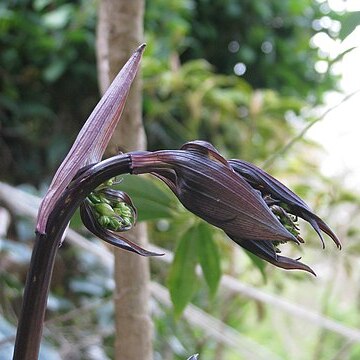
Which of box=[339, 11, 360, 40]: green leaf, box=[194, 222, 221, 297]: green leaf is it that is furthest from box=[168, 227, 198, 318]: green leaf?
box=[339, 11, 360, 40]: green leaf

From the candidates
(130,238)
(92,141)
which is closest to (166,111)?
(130,238)

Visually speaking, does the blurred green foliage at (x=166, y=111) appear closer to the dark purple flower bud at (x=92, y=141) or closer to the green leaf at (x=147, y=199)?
the green leaf at (x=147, y=199)

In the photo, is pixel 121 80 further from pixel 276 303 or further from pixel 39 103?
pixel 39 103

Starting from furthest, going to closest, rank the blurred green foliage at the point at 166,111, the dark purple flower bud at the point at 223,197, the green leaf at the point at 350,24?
the blurred green foliage at the point at 166,111, the green leaf at the point at 350,24, the dark purple flower bud at the point at 223,197

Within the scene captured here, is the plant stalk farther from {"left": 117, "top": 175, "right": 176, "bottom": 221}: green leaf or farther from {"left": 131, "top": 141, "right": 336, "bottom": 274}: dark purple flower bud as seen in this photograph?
{"left": 117, "top": 175, "right": 176, "bottom": 221}: green leaf

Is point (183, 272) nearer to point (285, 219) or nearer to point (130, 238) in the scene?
point (130, 238)

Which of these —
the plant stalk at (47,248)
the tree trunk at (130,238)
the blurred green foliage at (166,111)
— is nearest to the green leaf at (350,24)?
the tree trunk at (130,238)
